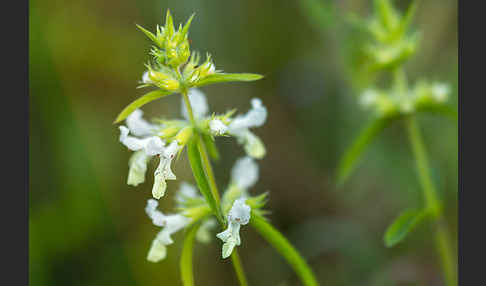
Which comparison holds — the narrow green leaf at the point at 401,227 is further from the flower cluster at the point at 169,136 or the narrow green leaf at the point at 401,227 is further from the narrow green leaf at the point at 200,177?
the narrow green leaf at the point at 200,177

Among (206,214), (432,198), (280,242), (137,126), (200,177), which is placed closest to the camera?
(200,177)

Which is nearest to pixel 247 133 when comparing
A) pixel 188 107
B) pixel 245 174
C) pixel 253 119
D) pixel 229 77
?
pixel 253 119

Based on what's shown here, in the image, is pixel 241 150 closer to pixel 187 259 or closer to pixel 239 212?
pixel 187 259

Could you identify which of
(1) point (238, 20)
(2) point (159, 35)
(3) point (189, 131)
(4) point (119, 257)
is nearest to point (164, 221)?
(3) point (189, 131)

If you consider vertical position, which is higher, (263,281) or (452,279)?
(263,281)

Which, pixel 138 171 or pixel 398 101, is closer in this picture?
pixel 138 171

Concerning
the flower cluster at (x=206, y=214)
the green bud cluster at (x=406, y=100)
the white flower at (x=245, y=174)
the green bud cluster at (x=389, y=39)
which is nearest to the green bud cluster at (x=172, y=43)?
the flower cluster at (x=206, y=214)

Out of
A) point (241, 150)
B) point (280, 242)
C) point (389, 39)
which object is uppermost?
point (241, 150)

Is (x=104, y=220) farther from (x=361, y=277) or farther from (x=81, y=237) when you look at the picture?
(x=361, y=277)
